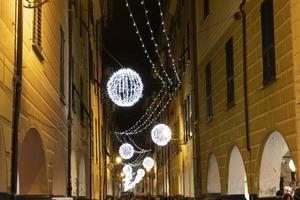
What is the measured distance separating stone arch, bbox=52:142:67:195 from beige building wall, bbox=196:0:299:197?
5017 millimetres

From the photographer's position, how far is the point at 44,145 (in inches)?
551

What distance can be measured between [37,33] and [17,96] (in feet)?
9.87

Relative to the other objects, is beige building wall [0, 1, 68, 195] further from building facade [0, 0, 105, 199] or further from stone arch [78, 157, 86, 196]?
stone arch [78, 157, 86, 196]

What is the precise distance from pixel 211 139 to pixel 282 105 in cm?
937

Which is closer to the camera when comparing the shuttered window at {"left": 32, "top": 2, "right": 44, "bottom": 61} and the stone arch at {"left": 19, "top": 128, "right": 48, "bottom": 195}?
the shuttered window at {"left": 32, "top": 2, "right": 44, "bottom": 61}

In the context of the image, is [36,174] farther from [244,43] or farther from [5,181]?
[244,43]

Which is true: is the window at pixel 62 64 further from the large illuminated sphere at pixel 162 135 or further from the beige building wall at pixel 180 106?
the large illuminated sphere at pixel 162 135

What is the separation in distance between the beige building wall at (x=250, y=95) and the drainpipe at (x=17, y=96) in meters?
5.32

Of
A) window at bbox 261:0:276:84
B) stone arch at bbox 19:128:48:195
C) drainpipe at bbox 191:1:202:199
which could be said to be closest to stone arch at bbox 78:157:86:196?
drainpipe at bbox 191:1:202:199

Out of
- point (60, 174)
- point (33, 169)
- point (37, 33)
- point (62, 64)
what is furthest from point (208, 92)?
point (37, 33)

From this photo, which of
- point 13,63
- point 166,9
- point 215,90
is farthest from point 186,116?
point 13,63

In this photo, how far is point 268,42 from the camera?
47.6ft

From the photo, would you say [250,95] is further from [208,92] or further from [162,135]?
[162,135]

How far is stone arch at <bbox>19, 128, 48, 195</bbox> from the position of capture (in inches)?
540
